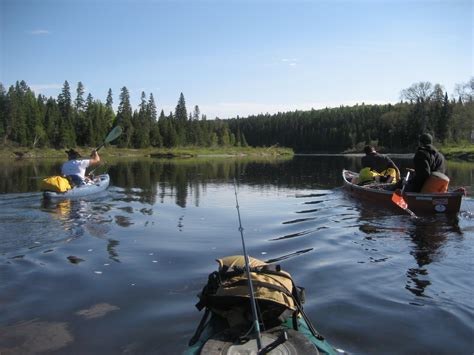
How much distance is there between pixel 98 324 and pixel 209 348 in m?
2.19

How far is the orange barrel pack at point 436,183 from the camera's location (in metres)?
13.0

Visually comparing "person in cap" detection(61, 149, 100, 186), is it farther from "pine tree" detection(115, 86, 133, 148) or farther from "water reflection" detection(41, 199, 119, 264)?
"pine tree" detection(115, 86, 133, 148)

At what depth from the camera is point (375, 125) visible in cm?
12950

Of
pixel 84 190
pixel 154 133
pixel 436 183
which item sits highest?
pixel 154 133

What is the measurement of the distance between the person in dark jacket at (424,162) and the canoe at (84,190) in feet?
39.1

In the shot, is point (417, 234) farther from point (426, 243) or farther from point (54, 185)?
point (54, 185)

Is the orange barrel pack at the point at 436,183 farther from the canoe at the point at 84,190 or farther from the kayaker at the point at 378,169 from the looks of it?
the canoe at the point at 84,190

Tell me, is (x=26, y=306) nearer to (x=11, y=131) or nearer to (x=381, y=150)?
(x=11, y=131)

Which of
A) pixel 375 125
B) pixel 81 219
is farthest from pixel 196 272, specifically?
pixel 375 125

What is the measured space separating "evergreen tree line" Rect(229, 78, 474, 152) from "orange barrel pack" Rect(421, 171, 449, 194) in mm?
37560

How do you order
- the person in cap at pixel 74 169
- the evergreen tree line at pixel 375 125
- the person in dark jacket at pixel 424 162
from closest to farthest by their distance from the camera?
the person in dark jacket at pixel 424 162 < the person in cap at pixel 74 169 < the evergreen tree line at pixel 375 125

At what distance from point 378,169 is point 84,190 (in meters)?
12.1

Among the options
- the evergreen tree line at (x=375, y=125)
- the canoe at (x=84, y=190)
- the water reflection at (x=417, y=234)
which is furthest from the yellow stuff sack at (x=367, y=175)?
the evergreen tree line at (x=375, y=125)

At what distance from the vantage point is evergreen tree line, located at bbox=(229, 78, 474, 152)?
82000 mm
